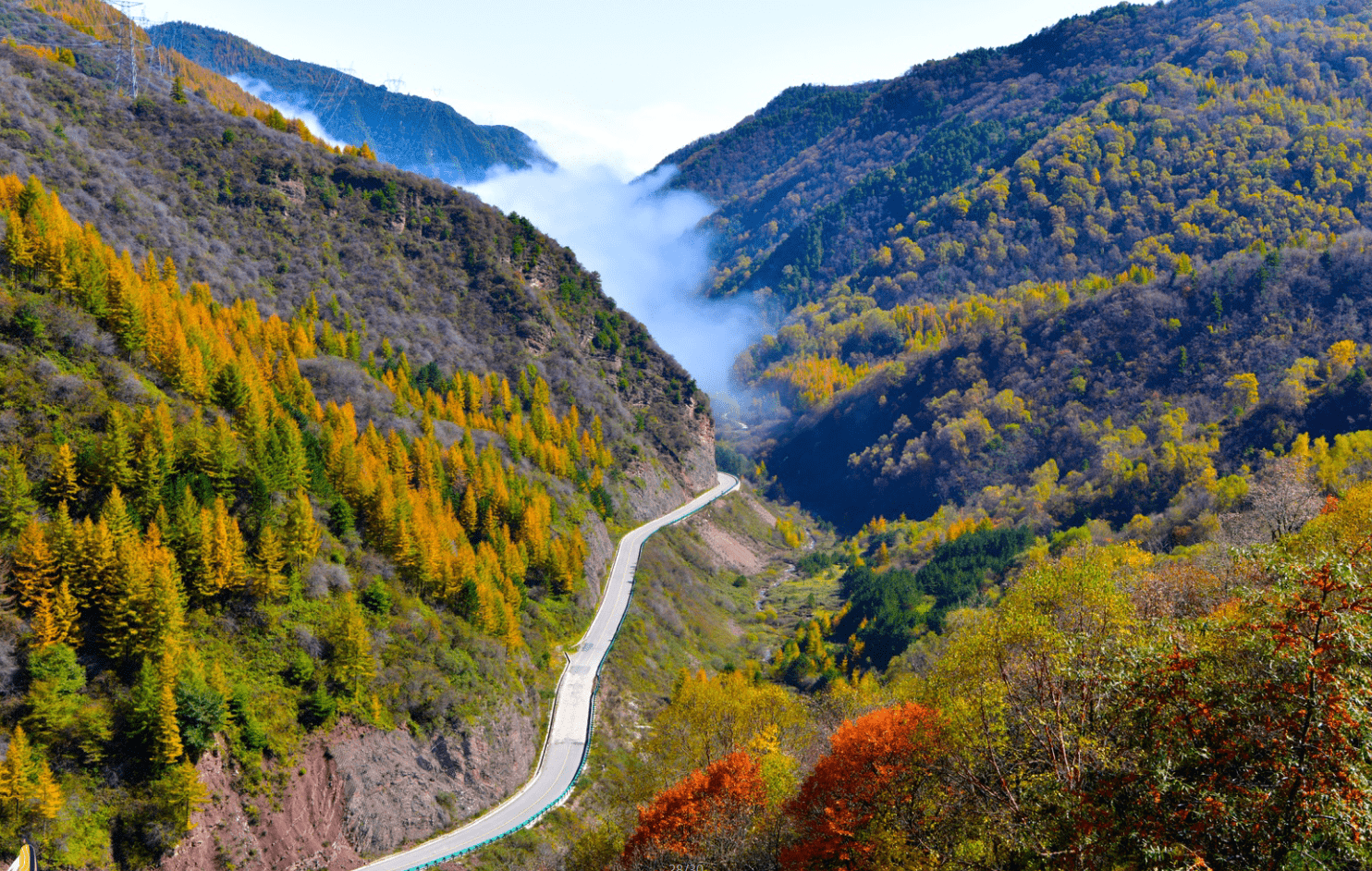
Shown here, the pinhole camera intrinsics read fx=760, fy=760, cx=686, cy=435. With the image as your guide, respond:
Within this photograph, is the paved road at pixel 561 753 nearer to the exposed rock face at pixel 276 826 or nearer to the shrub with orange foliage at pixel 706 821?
the exposed rock face at pixel 276 826

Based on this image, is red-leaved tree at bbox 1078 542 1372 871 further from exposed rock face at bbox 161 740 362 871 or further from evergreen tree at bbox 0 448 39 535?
evergreen tree at bbox 0 448 39 535

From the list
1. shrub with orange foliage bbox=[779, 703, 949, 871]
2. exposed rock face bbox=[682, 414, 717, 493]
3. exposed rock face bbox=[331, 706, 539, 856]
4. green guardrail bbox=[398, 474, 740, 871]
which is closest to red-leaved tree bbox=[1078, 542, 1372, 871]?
shrub with orange foliage bbox=[779, 703, 949, 871]

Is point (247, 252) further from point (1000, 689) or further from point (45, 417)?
point (1000, 689)

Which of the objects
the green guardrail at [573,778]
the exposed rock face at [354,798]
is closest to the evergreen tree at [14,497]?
the exposed rock face at [354,798]

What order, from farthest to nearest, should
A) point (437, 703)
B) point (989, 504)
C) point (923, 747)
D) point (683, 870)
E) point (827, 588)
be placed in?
point (989, 504)
point (827, 588)
point (437, 703)
point (683, 870)
point (923, 747)

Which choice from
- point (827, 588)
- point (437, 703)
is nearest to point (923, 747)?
point (437, 703)
